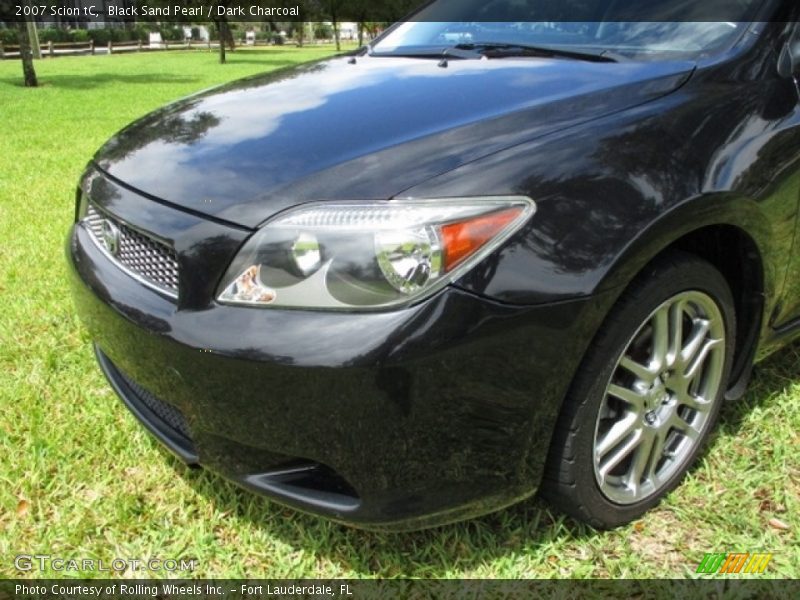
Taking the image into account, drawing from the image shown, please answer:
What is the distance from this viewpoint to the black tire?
5.65ft

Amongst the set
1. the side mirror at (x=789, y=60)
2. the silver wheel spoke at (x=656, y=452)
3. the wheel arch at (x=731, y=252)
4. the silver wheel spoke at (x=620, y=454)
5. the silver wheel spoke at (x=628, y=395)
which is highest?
the side mirror at (x=789, y=60)

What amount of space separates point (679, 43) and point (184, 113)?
1590 millimetres

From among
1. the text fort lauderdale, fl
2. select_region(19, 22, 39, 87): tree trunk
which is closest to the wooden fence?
select_region(19, 22, 39, 87): tree trunk

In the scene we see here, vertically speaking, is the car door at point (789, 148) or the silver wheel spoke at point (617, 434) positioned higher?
the car door at point (789, 148)

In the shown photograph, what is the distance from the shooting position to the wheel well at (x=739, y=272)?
6.56 feet

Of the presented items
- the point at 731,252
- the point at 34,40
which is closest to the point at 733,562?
the point at 731,252

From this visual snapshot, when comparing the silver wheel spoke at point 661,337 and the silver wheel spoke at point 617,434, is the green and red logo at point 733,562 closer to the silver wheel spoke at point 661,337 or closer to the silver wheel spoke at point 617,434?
the silver wheel spoke at point 617,434

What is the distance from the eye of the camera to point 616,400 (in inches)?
76.6

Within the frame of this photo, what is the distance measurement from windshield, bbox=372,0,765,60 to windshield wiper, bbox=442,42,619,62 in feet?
0.10

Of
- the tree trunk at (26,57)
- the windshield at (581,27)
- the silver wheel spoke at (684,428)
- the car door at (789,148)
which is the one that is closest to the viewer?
the car door at (789,148)

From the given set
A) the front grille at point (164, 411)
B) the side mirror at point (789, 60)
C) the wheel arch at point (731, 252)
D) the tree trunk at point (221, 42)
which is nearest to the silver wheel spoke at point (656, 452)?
the wheel arch at point (731, 252)

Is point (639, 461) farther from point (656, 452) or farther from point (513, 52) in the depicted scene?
point (513, 52)
